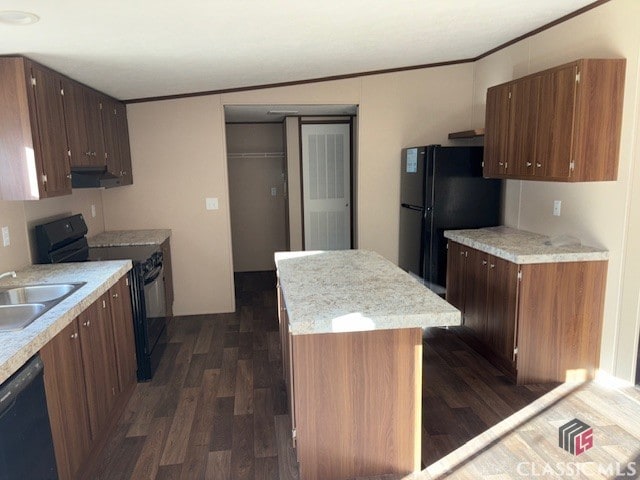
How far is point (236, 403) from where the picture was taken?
2.96 meters

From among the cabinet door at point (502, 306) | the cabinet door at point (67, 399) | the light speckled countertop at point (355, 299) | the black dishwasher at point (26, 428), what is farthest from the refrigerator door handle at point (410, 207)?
the black dishwasher at point (26, 428)

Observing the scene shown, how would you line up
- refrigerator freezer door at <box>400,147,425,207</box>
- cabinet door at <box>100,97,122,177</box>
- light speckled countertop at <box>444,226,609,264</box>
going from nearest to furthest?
light speckled countertop at <box>444,226,609,264</box>, cabinet door at <box>100,97,122,177</box>, refrigerator freezer door at <box>400,147,425,207</box>

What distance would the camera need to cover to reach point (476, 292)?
356cm

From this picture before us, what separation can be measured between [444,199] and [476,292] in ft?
2.98

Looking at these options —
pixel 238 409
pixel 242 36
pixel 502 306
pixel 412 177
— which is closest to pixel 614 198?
pixel 502 306

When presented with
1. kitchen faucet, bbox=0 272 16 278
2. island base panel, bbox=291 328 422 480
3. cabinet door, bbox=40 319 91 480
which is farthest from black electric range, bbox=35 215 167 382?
island base panel, bbox=291 328 422 480

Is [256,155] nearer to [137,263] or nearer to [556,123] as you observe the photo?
[137,263]

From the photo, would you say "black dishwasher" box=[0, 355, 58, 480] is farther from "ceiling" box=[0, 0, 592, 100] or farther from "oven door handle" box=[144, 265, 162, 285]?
"oven door handle" box=[144, 265, 162, 285]

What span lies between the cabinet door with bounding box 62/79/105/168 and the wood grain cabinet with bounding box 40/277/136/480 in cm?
96

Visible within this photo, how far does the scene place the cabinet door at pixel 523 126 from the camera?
3.20 metres

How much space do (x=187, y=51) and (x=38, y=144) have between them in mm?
1008

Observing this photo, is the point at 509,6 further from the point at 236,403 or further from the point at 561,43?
the point at 236,403

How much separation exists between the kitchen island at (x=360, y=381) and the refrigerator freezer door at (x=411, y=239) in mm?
2061

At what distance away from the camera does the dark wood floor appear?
2.37 metres
